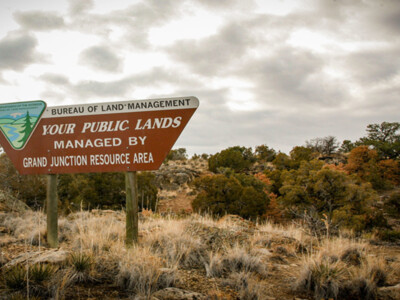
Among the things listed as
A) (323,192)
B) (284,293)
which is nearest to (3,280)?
(284,293)

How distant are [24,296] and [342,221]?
19.5 metres

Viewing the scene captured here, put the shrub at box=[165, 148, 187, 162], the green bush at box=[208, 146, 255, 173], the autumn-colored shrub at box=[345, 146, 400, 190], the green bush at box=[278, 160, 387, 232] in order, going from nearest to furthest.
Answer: the green bush at box=[278, 160, 387, 232] → the autumn-colored shrub at box=[345, 146, 400, 190] → the green bush at box=[208, 146, 255, 173] → the shrub at box=[165, 148, 187, 162]

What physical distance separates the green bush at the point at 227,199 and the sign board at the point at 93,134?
1823 cm

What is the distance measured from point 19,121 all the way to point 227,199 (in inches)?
767

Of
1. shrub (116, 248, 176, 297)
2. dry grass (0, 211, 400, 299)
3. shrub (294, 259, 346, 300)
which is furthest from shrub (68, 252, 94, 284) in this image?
shrub (294, 259, 346, 300)

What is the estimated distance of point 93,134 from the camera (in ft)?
12.8

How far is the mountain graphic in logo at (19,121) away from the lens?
411 cm

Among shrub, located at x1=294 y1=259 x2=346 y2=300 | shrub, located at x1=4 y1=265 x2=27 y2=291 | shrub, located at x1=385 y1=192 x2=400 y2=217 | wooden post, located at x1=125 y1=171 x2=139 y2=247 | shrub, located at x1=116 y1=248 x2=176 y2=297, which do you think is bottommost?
shrub, located at x1=385 y1=192 x2=400 y2=217

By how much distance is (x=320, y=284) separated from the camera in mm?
2949

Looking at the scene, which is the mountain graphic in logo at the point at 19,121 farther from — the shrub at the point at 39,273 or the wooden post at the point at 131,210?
the shrub at the point at 39,273

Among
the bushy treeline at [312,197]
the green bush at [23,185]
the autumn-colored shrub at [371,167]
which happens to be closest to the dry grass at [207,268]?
the bushy treeline at [312,197]

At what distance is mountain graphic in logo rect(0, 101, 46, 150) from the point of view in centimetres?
411

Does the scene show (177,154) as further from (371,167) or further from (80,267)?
(80,267)

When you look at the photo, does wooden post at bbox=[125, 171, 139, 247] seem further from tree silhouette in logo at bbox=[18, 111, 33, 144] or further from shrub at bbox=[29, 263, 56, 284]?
tree silhouette in logo at bbox=[18, 111, 33, 144]
